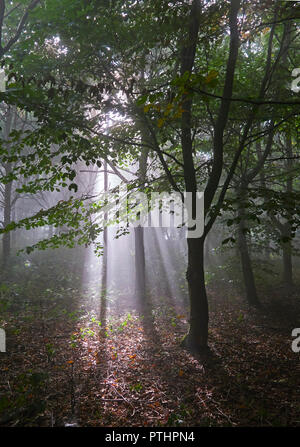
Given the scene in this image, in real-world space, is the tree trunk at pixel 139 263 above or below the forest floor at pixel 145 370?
above

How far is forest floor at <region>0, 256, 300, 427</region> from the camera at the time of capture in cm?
452

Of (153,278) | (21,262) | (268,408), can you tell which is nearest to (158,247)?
(153,278)

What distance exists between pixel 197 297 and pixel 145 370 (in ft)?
6.56

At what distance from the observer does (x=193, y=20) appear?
5.46 m

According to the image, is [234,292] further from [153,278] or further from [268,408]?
[268,408]

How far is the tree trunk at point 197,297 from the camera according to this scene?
675cm

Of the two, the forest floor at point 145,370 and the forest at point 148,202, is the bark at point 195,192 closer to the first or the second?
the forest at point 148,202

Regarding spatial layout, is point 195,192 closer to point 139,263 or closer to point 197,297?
point 197,297

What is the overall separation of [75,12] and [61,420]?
7.25 meters

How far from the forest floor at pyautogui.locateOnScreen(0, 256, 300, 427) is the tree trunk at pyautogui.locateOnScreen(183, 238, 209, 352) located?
41 centimetres

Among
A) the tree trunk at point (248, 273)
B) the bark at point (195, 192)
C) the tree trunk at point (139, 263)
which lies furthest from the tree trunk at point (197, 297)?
the tree trunk at point (139, 263)

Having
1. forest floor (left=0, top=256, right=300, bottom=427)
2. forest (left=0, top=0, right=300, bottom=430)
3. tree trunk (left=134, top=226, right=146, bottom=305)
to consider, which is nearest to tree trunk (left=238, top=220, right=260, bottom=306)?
forest (left=0, top=0, right=300, bottom=430)

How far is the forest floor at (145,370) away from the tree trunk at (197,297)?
41 centimetres

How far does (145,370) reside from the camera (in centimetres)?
631
